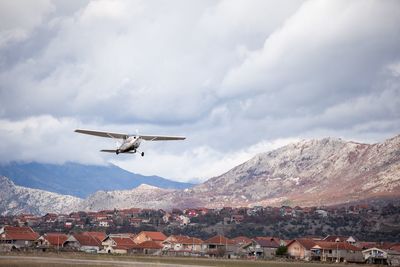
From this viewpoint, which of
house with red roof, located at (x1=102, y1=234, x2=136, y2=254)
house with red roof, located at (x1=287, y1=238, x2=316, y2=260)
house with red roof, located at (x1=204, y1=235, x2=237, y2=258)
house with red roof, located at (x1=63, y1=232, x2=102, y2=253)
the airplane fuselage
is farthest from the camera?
house with red roof, located at (x1=204, y1=235, x2=237, y2=258)

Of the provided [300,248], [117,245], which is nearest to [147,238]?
[117,245]

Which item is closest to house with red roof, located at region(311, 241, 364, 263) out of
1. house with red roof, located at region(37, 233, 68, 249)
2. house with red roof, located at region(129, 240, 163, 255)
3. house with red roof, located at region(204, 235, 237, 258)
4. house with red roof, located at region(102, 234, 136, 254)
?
house with red roof, located at region(204, 235, 237, 258)

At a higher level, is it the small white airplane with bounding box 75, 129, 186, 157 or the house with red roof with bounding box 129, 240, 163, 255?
the small white airplane with bounding box 75, 129, 186, 157

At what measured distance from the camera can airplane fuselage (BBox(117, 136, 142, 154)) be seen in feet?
310

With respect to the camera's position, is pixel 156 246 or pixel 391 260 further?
pixel 156 246

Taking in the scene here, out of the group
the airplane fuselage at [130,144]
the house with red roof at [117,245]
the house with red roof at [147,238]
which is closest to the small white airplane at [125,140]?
the airplane fuselage at [130,144]

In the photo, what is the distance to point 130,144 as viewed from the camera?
94.5 metres

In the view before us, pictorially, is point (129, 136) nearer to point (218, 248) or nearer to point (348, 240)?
point (218, 248)

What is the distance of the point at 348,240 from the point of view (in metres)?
187

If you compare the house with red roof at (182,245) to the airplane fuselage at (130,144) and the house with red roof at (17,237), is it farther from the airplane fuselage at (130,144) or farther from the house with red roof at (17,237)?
the airplane fuselage at (130,144)

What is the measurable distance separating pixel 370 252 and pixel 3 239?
89.1 meters

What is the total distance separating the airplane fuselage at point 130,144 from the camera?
9456cm

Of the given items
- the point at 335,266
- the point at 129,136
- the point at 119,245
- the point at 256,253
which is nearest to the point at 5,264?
the point at 129,136

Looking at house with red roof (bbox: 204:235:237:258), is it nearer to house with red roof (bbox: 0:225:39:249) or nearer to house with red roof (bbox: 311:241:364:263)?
house with red roof (bbox: 311:241:364:263)
